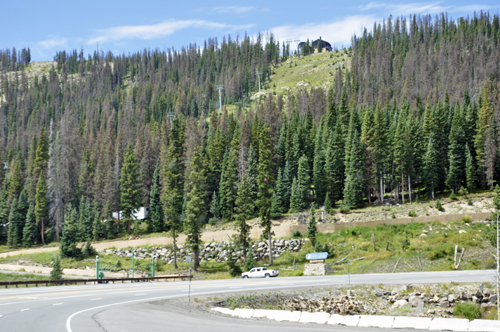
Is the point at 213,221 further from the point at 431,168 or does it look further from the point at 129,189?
the point at 431,168

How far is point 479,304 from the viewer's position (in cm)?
2520

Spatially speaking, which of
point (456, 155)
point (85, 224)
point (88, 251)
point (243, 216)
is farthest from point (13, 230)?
point (456, 155)

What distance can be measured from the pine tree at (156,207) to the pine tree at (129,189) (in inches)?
103

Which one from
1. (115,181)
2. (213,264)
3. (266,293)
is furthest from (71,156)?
(266,293)

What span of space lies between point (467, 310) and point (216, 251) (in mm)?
44270

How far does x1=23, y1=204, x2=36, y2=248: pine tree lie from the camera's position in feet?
283

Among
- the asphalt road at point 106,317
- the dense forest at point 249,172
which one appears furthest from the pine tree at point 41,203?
the asphalt road at point 106,317

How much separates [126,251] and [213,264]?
1690 centimetres

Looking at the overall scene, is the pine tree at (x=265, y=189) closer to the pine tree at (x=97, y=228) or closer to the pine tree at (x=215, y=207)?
the pine tree at (x=215, y=207)

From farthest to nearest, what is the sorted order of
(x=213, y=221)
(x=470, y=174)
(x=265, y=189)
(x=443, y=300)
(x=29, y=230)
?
1. (x=29, y=230)
2. (x=213, y=221)
3. (x=470, y=174)
4. (x=265, y=189)
5. (x=443, y=300)

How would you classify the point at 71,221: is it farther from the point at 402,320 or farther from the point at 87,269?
the point at 402,320

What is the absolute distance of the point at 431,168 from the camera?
72625mm

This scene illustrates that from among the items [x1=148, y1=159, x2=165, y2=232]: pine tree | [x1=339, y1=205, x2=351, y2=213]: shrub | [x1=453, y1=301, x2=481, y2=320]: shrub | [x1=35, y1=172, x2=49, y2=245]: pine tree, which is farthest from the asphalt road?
[x1=35, y1=172, x2=49, y2=245]: pine tree

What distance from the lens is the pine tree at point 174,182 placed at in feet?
210
